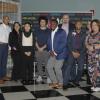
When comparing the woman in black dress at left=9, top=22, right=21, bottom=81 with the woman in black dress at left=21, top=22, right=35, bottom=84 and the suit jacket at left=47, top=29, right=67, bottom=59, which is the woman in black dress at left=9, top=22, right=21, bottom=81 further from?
the suit jacket at left=47, top=29, right=67, bottom=59

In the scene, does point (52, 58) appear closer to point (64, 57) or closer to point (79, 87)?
point (64, 57)

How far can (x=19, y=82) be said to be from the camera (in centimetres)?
546

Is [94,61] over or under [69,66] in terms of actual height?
over

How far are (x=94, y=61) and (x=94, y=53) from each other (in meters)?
0.15

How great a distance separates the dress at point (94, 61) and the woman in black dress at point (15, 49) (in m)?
1.42

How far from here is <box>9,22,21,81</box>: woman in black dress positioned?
17.6 ft

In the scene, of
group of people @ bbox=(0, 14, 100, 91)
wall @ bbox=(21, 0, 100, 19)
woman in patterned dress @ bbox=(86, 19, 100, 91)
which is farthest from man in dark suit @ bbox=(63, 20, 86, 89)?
wall @ bbox=(21, 0, 100, 19)

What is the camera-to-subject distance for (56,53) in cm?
496

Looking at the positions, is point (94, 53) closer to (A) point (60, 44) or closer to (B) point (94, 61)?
A: (B) point (94, 61)

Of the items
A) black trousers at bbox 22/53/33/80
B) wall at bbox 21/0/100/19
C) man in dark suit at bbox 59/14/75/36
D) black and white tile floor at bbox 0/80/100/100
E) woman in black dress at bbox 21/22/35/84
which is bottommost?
black and white tile floor at bbox 0/80/100/100

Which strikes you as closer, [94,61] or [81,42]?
[94,61]

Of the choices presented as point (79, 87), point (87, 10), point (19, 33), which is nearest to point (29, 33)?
point (19, 33)

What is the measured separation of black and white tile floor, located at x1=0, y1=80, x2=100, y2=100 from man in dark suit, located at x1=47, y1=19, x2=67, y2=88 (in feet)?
0.75

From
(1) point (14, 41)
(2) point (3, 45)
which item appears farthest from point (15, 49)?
(2) point (3, 45)
